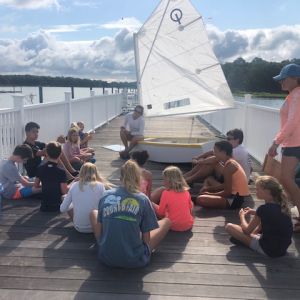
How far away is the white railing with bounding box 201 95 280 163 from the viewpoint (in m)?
7.91

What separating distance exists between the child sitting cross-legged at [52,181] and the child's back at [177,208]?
149cm

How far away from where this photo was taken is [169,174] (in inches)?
184

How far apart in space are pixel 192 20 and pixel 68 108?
3951 millimetres

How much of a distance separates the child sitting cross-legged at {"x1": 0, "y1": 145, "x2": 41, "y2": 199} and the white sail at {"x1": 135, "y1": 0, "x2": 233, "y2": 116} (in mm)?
3586

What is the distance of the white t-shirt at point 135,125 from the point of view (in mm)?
9742

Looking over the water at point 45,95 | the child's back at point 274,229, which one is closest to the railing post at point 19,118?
the water at point 45,95

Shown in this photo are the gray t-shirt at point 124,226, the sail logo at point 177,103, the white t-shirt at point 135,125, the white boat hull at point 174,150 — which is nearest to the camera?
the gray t-shirt at point 124,226

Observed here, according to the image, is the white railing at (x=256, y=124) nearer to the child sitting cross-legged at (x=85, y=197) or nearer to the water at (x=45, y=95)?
the child sitting cross-legged at (x=85, y=197)

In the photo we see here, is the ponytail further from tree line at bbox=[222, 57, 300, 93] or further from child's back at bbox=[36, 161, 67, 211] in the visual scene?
tree line at bbox=[222, 57, 300, 93]

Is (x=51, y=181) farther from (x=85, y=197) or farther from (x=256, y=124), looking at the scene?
(x=256, y=124)

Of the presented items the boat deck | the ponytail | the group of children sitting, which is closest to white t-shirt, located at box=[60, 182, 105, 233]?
the group of children sitting

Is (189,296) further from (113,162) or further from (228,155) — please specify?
(113,162)

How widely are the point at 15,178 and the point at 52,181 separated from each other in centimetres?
79

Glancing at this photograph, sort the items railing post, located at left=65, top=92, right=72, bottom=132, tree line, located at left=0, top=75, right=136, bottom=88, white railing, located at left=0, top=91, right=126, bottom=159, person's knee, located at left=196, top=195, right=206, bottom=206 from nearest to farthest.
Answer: person's knee, located at left=196, top=195, right=206, bottom=206
white railing, located at left=0, top=91, right=126, bottom=159
railing post, located at left=65, top=92, right=72, bottom=132
tree line, located at left=0, top=75, right=136, bottom=88
